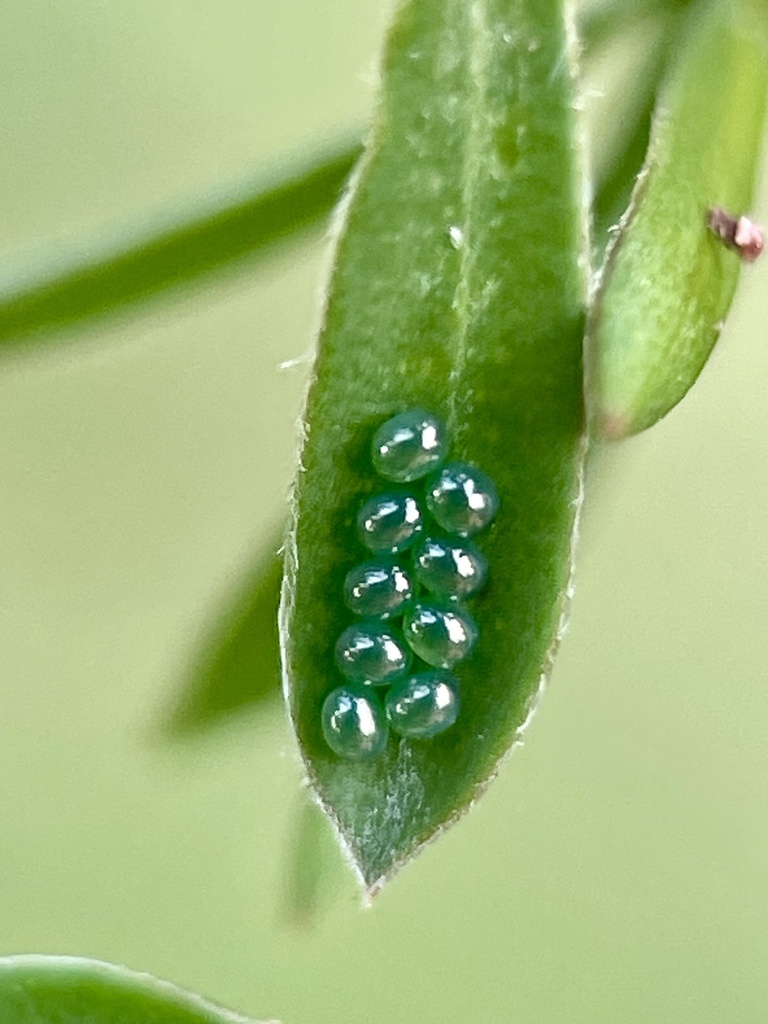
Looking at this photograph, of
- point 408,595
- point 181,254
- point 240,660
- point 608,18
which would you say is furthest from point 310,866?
point 608,18

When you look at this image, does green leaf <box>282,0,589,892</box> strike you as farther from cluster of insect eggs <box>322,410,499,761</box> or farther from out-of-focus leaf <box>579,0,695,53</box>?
out-of-focus leaf <box>579,0,695,53</box>

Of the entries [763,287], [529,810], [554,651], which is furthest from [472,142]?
[529,810]

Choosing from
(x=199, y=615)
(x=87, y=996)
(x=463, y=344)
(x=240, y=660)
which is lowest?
(x=199, y=615)

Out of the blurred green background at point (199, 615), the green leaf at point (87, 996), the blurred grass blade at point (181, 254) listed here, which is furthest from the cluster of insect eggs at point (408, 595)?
the blurred green background at point (199, 615)

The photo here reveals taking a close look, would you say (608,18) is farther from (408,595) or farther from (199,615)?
(199,615)

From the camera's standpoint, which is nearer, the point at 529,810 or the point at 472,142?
the point at 472,142

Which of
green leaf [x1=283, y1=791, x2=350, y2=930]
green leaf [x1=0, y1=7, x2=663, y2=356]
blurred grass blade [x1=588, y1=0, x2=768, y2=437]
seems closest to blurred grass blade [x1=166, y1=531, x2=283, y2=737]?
green leaf [x1=283, y1=791, x2=350, y2=930]

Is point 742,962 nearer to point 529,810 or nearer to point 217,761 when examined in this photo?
point 529,810
